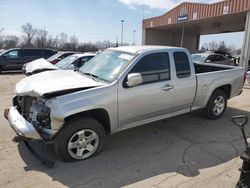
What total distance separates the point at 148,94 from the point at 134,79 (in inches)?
21.6

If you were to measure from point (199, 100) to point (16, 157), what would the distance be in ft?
13.0

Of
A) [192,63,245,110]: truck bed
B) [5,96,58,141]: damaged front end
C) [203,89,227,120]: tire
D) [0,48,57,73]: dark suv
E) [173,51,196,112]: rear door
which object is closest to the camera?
[5,96,58,141]: damaged front end

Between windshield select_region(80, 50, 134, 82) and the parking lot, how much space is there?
1.35m

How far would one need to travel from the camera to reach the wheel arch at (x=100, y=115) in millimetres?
4098

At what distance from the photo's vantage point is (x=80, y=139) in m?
4.06

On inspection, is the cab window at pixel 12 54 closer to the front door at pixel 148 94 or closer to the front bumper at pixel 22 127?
the front bumper at pixel 22 127

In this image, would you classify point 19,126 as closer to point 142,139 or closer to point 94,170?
point 94,170

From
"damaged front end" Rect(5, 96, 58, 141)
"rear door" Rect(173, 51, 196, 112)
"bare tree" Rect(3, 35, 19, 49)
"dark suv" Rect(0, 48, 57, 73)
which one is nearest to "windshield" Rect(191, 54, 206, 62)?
"rear door" Rect(173, 51, 196, 112)

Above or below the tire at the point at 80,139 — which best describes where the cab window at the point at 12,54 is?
above

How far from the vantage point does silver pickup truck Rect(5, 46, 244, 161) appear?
3869mm

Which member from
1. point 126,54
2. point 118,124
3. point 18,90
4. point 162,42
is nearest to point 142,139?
point 118,124

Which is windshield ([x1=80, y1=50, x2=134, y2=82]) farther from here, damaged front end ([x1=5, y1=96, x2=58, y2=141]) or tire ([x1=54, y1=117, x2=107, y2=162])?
damaged front end ([x1=5, y1=96, x2=58, y2=141])

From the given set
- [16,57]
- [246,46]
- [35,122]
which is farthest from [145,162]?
[16,57]

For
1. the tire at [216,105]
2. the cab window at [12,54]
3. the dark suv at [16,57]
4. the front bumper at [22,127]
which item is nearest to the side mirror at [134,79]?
the front bumper at [22,127]
